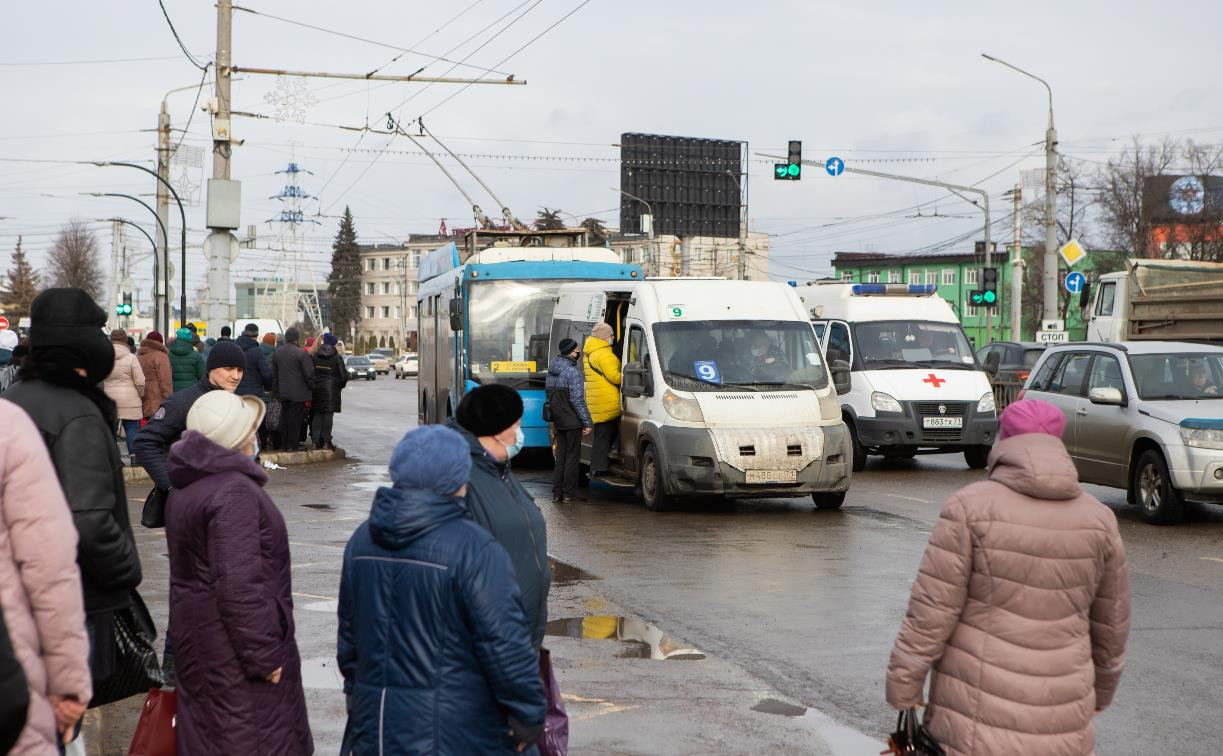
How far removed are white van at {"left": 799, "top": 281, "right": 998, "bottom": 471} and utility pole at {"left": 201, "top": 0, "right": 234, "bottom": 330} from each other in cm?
901

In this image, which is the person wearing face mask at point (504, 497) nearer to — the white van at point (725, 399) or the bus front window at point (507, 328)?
the white van at point (725, 399)

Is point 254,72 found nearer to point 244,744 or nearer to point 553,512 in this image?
point 553,512

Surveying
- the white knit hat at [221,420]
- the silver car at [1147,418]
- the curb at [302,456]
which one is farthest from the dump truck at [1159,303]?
the white knit hat at [221,420]

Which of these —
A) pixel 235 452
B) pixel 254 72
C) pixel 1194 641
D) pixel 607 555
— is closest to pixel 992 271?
pixel 254 72

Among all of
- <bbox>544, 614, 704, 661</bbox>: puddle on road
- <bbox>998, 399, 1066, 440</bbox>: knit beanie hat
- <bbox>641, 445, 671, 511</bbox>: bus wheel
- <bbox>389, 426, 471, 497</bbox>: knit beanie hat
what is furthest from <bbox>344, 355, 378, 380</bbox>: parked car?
<bbox>389, 426, 471, 497</bbox>: knit beanie hat

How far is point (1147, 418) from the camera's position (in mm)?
14398

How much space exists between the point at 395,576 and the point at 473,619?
0.26 m

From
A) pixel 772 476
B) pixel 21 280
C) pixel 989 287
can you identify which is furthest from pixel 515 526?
pixel 21 280

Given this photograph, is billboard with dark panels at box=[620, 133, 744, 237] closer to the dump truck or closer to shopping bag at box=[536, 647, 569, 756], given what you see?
the dump truck

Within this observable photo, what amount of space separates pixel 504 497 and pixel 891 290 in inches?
717

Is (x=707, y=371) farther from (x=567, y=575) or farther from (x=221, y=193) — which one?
(x=221, y=193)

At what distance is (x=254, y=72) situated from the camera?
75.6 ft

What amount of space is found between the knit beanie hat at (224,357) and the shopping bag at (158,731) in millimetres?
3209

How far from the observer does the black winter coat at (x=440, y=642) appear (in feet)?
13.0
